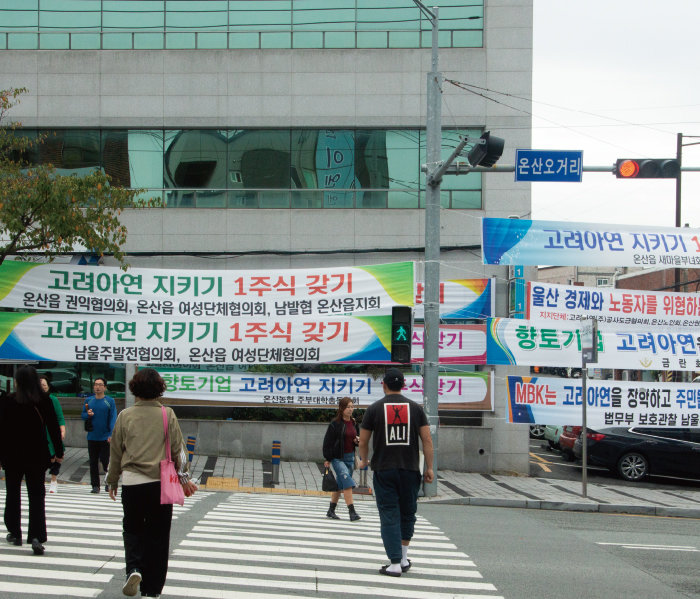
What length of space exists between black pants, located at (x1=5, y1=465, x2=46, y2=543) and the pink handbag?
6.77 ft

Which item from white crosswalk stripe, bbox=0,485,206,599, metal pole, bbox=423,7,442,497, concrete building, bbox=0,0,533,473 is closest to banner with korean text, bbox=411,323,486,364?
concrete building, bbox=0,0,533,473

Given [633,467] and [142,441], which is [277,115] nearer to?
[633,467]

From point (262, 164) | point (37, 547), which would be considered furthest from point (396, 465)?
point (262, 164)

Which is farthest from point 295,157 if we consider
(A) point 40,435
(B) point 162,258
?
(A) point 40,435

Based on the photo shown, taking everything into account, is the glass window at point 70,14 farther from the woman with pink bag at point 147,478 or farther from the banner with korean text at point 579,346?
the woman with pink bag at point 147,478

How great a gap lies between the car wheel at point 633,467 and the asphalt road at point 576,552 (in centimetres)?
498

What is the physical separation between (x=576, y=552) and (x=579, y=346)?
9089 mm

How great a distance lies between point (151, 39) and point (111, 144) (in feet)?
8.99

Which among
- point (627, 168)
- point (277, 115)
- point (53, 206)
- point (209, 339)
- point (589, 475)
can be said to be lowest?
point (589, 475)

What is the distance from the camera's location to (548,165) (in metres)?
14.8

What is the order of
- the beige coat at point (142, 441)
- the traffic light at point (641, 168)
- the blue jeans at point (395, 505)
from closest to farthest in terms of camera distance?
1. the beige coat at point (142, 441)
2. the blue jeans at point (395, 505)
3. the traffic light at point (641, 168)

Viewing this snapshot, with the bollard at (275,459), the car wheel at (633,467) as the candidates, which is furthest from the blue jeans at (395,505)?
the car wheel at (633,467)

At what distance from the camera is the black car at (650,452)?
19312mm

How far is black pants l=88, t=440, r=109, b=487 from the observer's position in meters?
14.2
